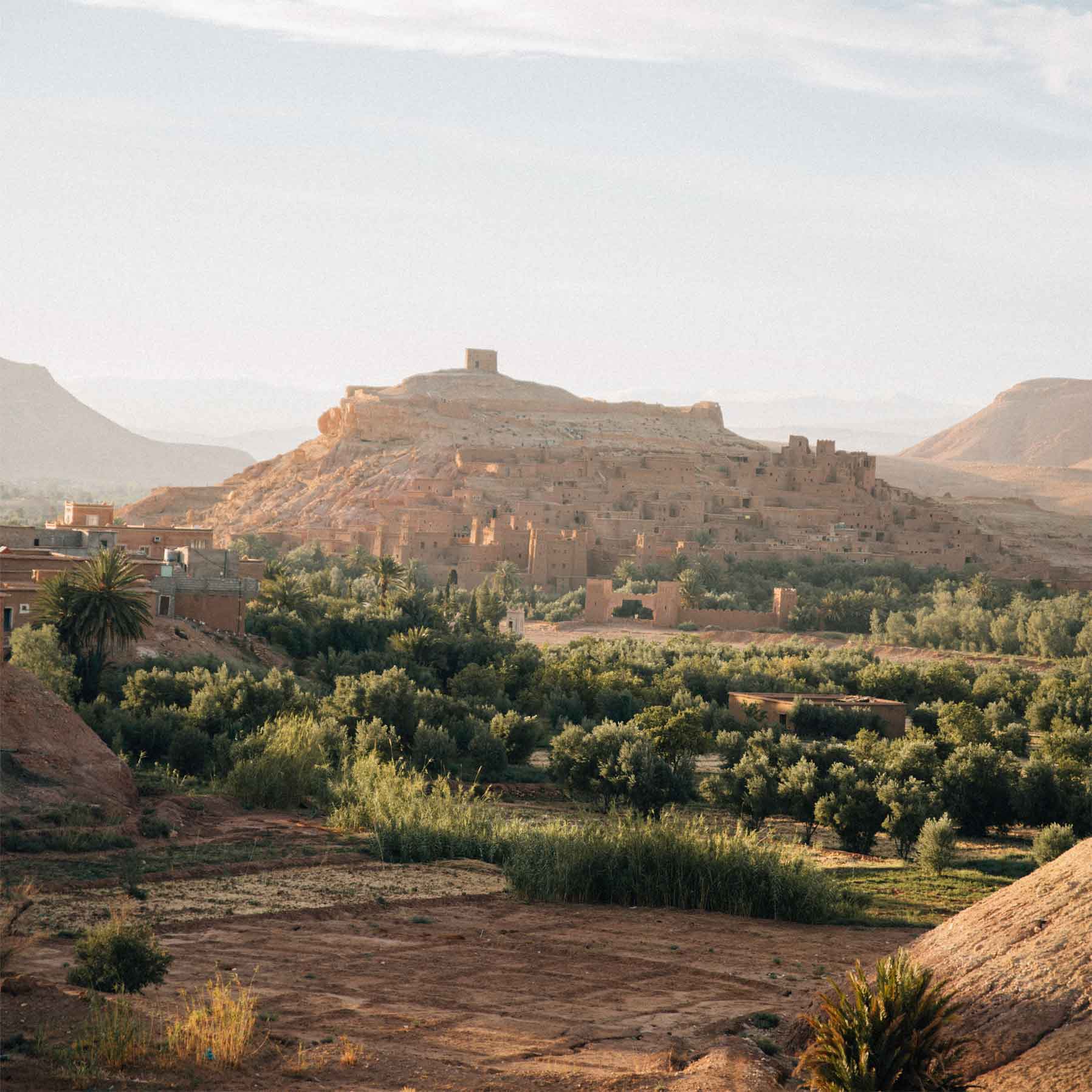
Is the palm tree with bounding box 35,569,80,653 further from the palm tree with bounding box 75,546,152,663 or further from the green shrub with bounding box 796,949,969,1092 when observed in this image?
the green shrub with bounding box 796,949,969,1092

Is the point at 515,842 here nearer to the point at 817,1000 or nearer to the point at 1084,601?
the point at 817,1000

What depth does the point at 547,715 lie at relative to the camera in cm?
2838

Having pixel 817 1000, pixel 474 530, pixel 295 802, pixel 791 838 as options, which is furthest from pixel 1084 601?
pixel 817 1000

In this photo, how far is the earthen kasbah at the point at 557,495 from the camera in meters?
62.4

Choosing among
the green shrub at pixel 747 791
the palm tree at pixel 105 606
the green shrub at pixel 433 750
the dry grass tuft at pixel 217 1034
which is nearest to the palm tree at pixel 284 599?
the palm tree at pixel 105 606

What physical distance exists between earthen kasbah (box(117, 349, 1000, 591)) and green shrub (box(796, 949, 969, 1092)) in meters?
51.2

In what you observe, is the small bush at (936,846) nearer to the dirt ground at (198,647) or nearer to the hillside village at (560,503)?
the dirt ground at (198,647)

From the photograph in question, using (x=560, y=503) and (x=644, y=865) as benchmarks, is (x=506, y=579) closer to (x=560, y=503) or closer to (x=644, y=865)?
(x=560, y=503)

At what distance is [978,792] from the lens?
68.9 ft

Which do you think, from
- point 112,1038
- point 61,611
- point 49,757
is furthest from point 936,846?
point 61,611

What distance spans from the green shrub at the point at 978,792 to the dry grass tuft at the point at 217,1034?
14.3 metres

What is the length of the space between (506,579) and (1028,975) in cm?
4846

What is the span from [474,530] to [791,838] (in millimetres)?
43320

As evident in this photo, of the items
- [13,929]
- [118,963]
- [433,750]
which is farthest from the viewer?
[433,750]
